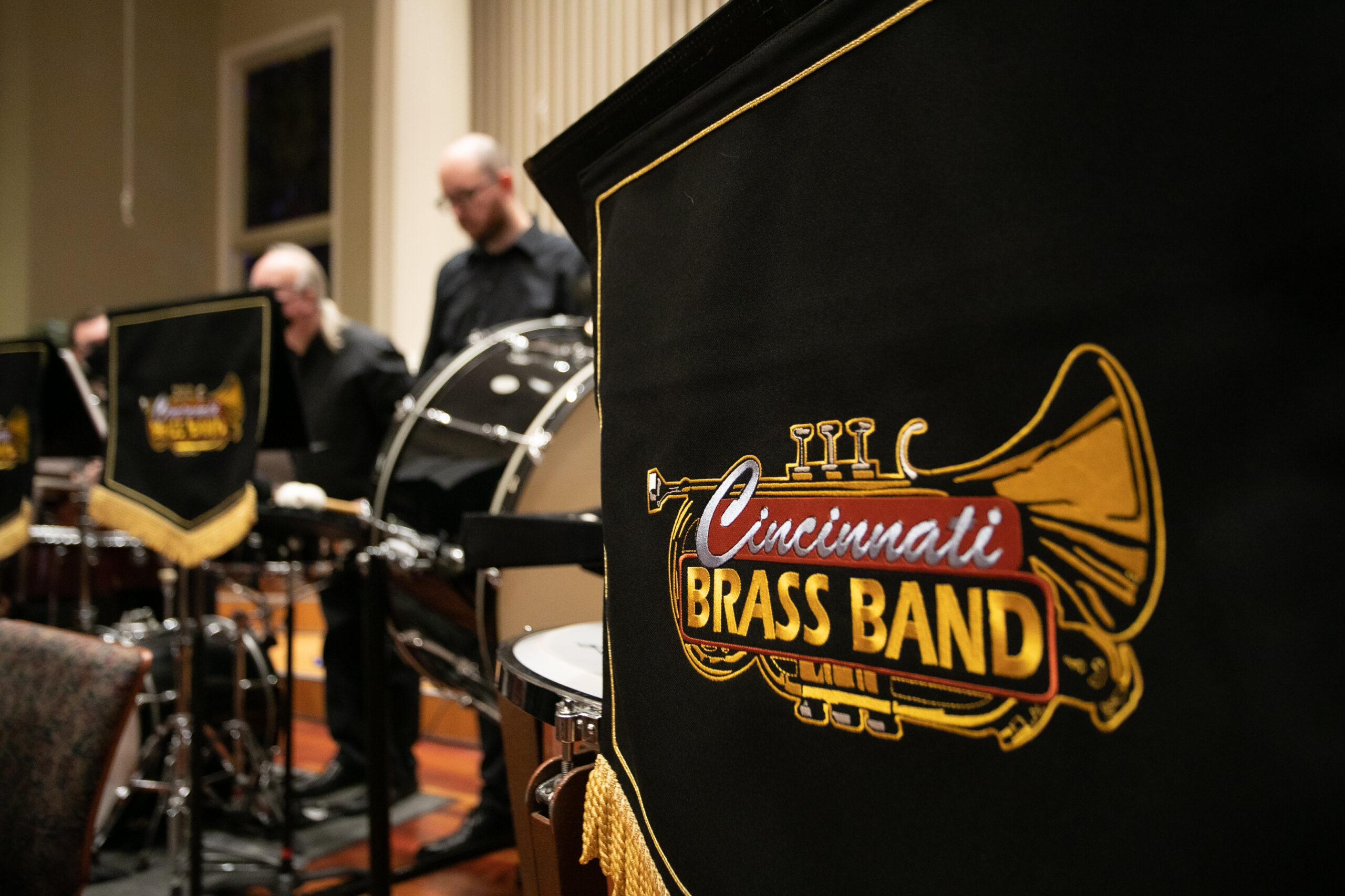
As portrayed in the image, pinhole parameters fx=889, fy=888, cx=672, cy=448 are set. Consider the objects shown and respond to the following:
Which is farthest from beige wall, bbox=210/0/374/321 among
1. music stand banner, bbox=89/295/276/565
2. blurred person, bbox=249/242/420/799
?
music stand banner, bbox=89/295/276/565

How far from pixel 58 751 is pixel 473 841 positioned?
1.20 m

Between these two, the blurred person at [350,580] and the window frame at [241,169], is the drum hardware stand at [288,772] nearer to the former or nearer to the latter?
the blurred person at [350,580]

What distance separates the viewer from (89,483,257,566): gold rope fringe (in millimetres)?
1649

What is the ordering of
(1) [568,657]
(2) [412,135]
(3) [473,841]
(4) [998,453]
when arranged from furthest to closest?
1. (2) [412,135]
2. (3) [473,841]
3. (1) [568,657]
4. (4) [998,453]

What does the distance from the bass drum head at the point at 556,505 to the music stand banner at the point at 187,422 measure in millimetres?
490

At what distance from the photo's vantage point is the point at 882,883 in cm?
46

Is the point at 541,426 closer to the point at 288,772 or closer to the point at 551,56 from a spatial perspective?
the point at 288,772

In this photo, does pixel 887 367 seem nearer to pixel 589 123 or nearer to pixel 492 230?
pixel 589 123

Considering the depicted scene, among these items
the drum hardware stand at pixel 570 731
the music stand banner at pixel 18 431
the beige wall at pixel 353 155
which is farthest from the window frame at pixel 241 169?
the drum hardware stand at pixel 570 731

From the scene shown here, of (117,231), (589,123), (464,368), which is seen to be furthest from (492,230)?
(117,231)

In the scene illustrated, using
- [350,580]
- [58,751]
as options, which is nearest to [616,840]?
[58,751]

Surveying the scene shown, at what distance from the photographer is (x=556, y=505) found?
1787mm

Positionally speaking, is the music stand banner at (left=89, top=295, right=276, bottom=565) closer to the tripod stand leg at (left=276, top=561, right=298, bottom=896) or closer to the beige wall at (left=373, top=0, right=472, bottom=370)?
the tripod stand leg at (left=276, top=561, right=298, bottom=896)

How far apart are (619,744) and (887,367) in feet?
1.20
